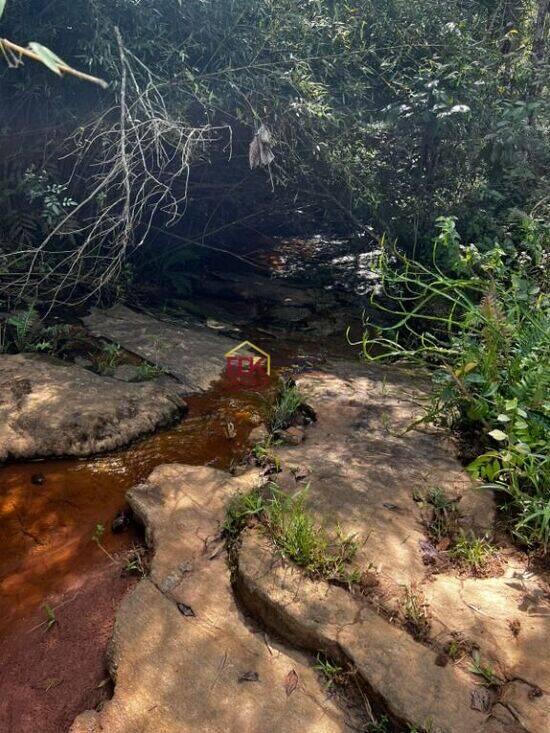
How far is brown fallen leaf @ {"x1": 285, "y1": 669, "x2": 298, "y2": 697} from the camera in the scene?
2.22 m

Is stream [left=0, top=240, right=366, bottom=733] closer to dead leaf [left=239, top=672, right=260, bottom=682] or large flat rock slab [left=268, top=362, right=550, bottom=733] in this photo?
dead leaf [left=239, top=672, right=260, bottom=682]

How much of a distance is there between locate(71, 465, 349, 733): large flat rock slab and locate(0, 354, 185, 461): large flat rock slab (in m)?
1.19

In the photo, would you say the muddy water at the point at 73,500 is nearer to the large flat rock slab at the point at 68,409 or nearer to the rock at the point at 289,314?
the large flat rock slab at the point at 68,409

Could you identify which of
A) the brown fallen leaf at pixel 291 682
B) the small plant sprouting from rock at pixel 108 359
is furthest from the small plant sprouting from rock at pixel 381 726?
the small plant sprouting from rock at pixel 108 359

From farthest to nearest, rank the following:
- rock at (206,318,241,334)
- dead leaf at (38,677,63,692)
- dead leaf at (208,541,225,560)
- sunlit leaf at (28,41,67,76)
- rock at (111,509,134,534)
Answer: rock at (206,318,241,334) → rock at (111,509,134,534) → dead leaf at (208,541,225,560) → dead leaf at (38,677,63,692) → sunlit leaf at (28,41,67,76)

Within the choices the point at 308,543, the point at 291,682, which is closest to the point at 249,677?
the point at 291,682

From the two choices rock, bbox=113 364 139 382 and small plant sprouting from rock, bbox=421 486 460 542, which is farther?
rock, bbox=113 364 139 382

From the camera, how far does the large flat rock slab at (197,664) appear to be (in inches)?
83.5

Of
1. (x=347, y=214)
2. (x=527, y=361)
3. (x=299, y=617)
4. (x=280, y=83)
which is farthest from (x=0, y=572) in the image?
(x=347, y=214)

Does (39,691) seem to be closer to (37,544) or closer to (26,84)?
(37,544)

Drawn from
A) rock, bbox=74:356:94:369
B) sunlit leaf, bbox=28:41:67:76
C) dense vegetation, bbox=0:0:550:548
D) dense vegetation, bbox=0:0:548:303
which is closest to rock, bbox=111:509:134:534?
rock, bbox=74:356:94:369

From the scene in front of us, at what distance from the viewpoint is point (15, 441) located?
380cm

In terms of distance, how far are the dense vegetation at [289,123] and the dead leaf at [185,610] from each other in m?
2.58

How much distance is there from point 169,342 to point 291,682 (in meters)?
3.72
